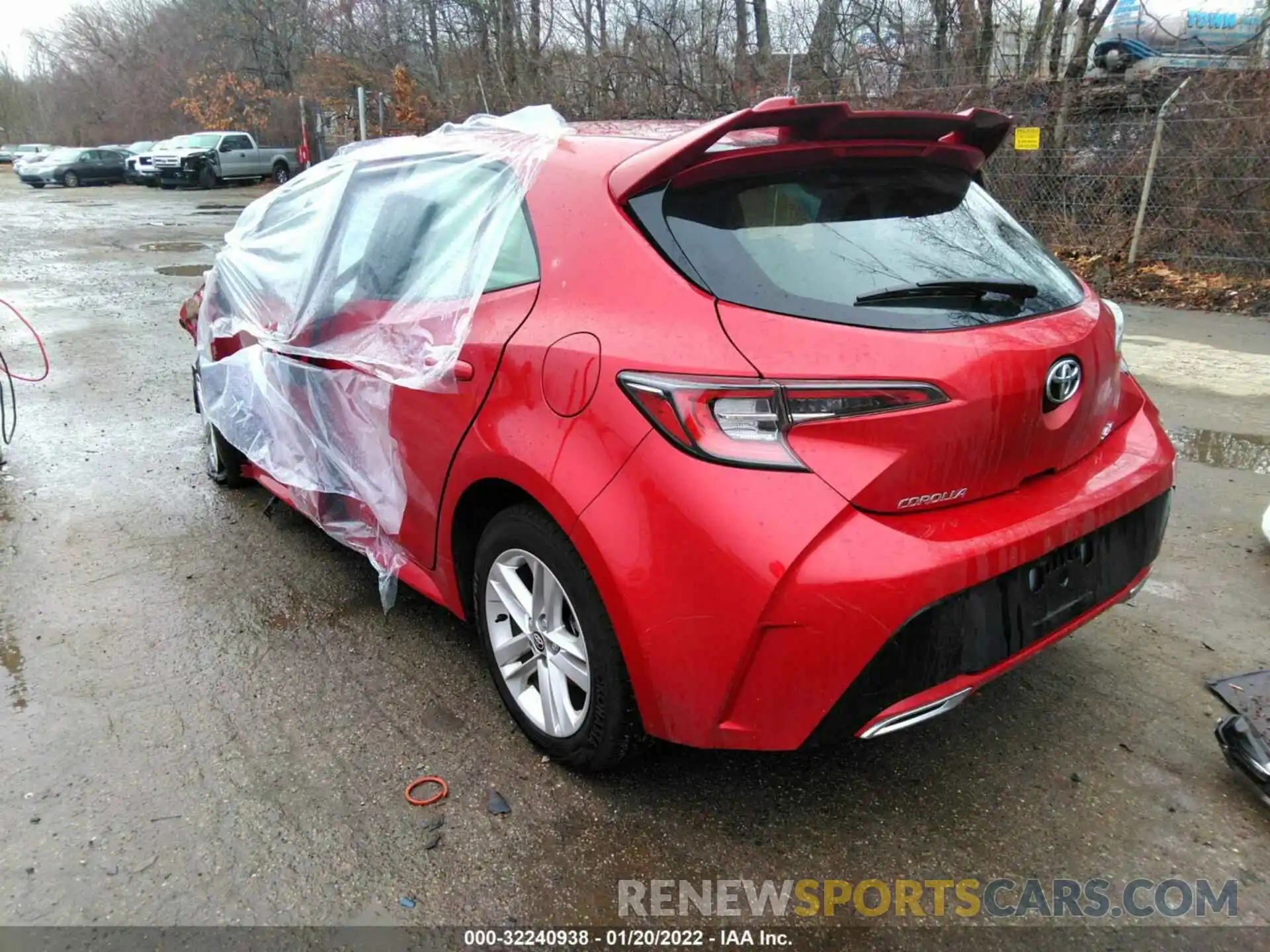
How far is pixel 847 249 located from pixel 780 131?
0.36 meters

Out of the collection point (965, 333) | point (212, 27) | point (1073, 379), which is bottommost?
point (1073, 379)

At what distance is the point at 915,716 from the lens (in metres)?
2.06

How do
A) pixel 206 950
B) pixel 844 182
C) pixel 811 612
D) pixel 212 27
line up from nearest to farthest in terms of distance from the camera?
pixel 811 612, pixel 206 950, pixel 844 182, pixel 212 27

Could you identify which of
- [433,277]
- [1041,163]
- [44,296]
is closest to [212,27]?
[44,296]

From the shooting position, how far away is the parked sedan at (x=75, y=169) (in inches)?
1310

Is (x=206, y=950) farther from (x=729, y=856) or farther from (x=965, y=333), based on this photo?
(x=965, y=333)

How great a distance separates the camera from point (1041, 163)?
428 inches

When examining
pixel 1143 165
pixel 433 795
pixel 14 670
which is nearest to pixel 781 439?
pixel 433 795

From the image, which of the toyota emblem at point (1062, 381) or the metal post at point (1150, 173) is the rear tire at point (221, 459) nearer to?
the toyota emblem at point (1062, 381)

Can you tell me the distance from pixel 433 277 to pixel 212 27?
4297 cm

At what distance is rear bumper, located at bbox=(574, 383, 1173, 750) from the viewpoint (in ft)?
6.26

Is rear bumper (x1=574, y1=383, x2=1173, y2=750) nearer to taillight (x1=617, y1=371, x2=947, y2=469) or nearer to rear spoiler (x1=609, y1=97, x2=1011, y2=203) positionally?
taillight (x1=617, y1=371, x2=947, y2=469)

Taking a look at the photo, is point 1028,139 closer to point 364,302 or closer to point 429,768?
point 364,302

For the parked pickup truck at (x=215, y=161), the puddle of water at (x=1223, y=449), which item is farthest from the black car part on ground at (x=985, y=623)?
the parked pickup truck at (x=215, y=161)
